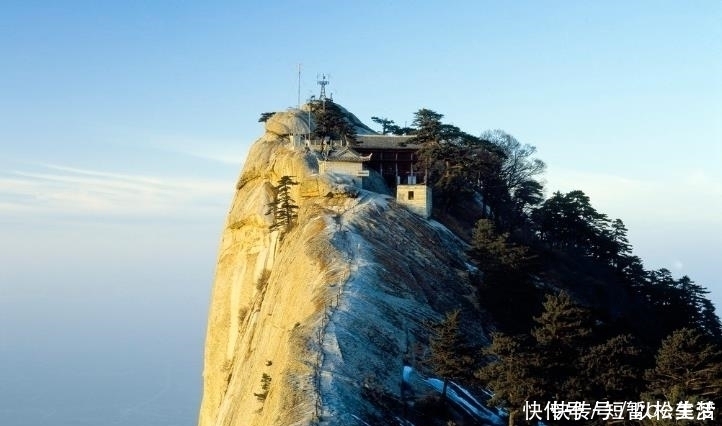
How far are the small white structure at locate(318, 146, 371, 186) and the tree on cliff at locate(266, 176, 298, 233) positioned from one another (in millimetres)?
2864

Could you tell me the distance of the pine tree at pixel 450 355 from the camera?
35781 mm

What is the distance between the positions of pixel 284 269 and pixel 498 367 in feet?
71.4

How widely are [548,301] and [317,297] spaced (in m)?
12.5

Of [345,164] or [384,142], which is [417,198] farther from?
[384,142]

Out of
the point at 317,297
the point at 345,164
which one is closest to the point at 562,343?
the point at 317,297

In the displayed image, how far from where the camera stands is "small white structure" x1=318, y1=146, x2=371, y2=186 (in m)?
63.9

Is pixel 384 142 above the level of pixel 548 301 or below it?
above

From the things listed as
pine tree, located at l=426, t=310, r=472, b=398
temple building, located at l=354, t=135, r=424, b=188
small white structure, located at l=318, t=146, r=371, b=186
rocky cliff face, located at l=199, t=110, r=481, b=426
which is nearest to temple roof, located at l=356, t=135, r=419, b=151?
temple building, located at l=354, t=135, r=424, b=188

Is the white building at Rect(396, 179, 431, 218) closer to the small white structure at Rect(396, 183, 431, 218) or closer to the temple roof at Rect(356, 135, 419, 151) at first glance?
the small white structure at Rect(396, 183, 431, 218)

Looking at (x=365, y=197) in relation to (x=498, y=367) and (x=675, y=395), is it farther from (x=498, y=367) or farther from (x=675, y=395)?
(x=675, y=395)

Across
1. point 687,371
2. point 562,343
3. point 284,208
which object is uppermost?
point 284,208

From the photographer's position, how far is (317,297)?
141 feet

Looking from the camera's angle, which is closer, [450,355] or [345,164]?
[450,355]

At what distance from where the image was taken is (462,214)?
237 ft
